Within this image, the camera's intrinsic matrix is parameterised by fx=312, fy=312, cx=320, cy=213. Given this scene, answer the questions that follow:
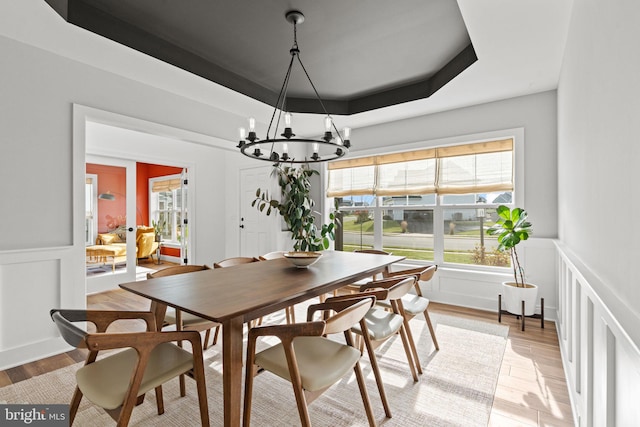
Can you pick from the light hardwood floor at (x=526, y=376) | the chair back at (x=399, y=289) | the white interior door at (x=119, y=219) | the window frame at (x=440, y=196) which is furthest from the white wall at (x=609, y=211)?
the white interior door at (x=119, y=219)

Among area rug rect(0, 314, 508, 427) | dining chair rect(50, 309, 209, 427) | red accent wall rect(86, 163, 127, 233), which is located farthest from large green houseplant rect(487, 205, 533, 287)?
red accent wall rect(86, 163, 127, 233)

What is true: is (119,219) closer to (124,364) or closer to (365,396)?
(124,364)

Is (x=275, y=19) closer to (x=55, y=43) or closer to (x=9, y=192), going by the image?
(x=55, y=43)

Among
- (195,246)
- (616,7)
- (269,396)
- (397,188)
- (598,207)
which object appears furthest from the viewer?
(195,246)

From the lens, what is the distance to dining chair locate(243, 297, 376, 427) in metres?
1.38

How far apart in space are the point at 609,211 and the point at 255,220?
16.5ft

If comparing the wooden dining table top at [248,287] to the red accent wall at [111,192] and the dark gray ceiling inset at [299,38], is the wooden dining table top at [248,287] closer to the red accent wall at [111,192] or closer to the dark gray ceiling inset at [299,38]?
the dark gray ceiling inset at [299,38]

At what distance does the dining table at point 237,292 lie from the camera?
140cm

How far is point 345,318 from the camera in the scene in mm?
1454

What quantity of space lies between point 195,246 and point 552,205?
5.58 m

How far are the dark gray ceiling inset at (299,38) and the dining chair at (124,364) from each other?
2167mm

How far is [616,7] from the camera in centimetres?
105

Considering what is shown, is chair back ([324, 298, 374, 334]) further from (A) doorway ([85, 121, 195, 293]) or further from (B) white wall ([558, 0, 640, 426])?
(A) doorway ([85, 121, 195, 293])

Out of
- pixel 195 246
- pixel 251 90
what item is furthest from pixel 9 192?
pixel 195 246
